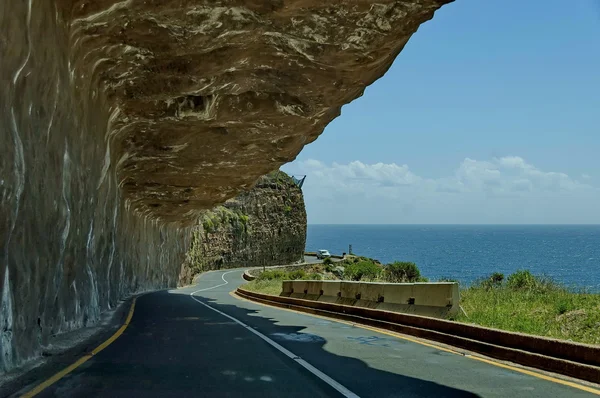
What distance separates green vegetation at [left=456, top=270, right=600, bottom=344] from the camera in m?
10.5

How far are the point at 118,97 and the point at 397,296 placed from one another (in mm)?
8799

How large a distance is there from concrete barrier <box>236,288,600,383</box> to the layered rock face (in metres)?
5.94

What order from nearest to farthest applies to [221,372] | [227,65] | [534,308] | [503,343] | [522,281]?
[221,372] < [503,343] < [534,308] < [227,65] < [522,281]

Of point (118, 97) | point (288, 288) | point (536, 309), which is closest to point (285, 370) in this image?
point (536, 309)

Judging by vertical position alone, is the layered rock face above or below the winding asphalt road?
above

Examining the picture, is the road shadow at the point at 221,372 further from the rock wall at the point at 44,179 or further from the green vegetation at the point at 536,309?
the green vegetation at the point at 536,309

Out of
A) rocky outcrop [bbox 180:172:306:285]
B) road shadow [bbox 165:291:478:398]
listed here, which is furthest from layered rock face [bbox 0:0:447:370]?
rocky outcrop [bbox 180:172:306:285]

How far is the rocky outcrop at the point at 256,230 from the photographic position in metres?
77.1

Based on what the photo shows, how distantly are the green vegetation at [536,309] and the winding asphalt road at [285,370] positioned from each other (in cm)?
155

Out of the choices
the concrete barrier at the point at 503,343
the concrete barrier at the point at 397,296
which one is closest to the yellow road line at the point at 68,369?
the concrete barrier at the point at 503,343

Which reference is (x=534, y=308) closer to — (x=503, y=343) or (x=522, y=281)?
(x=503, y=343)

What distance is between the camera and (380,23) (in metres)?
12.0

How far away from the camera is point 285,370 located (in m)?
8.96

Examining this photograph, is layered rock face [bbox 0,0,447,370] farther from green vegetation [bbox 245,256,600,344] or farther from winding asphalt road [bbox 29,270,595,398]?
green vegetation [bbox 245,256,600,344]
